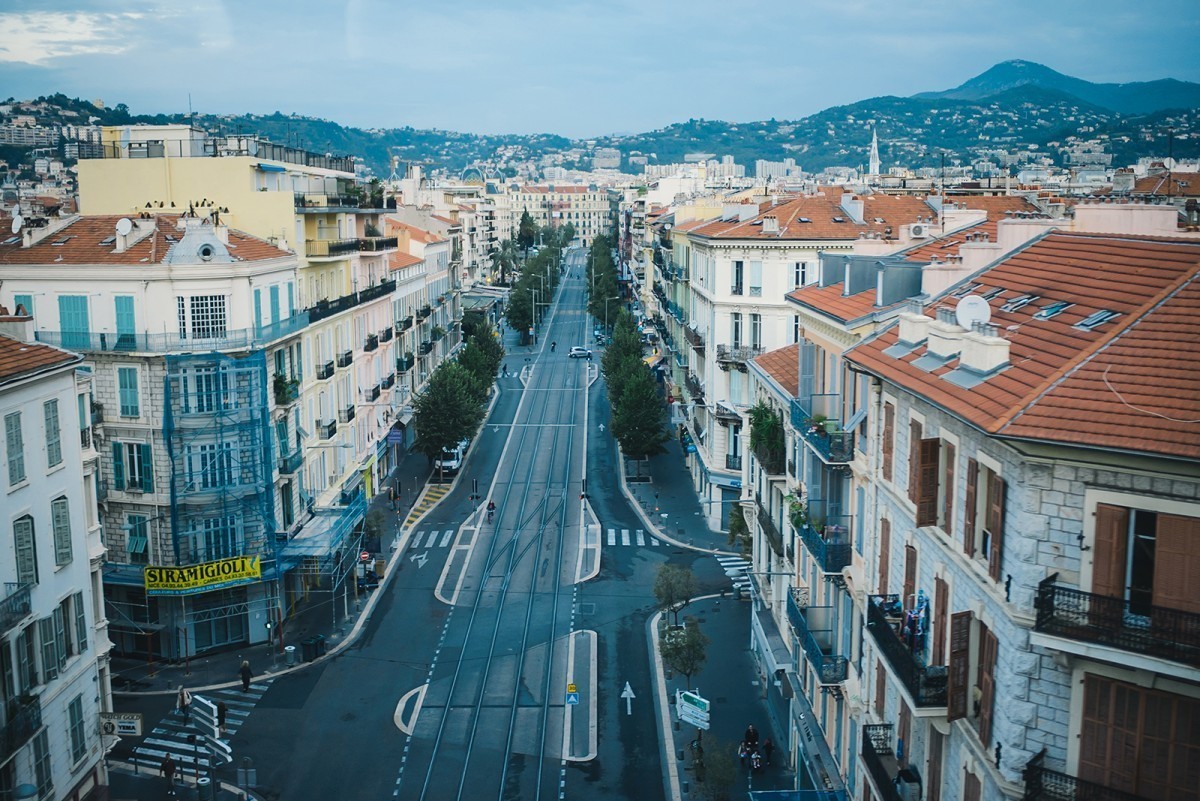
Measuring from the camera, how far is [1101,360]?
53.6ft

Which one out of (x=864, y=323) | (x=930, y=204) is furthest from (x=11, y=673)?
(x=930, y=204)

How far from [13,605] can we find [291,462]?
22507 mm

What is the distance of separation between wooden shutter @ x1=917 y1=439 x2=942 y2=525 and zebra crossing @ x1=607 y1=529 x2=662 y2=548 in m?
40.4

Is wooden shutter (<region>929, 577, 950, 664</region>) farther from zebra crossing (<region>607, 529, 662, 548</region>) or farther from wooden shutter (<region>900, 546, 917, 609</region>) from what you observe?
zebra crossing (<region>607, 529, 662, 548</region>)

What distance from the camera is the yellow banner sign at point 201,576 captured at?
1721 inches

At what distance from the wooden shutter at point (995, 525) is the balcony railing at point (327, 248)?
146ft

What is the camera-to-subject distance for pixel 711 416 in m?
64.2

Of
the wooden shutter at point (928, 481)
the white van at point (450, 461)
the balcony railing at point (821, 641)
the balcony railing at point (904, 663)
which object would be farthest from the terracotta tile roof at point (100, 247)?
the wooden shutter at point (928, 481)

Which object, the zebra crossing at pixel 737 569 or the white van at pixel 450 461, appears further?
the white van at pixel 450 461

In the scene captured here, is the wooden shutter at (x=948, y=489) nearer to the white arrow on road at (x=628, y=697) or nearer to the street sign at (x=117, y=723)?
the white arrow on road at (x=628, y=697)

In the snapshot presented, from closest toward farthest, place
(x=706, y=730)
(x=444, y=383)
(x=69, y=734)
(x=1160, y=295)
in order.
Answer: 1. (x=1160, y=295)
2. (x=69, y=734)
3. (x=706, y=730)
4. (x=444, y=383)

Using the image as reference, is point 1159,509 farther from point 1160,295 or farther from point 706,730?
point 706,730

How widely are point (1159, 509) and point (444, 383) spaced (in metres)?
60.9

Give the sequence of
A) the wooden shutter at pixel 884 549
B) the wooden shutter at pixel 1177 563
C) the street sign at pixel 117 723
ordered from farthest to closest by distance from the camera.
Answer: the street sign at pixel 117 723 < the wooden shutter at pixel 884 549 < the wooden shutter at pixel 1177 563
